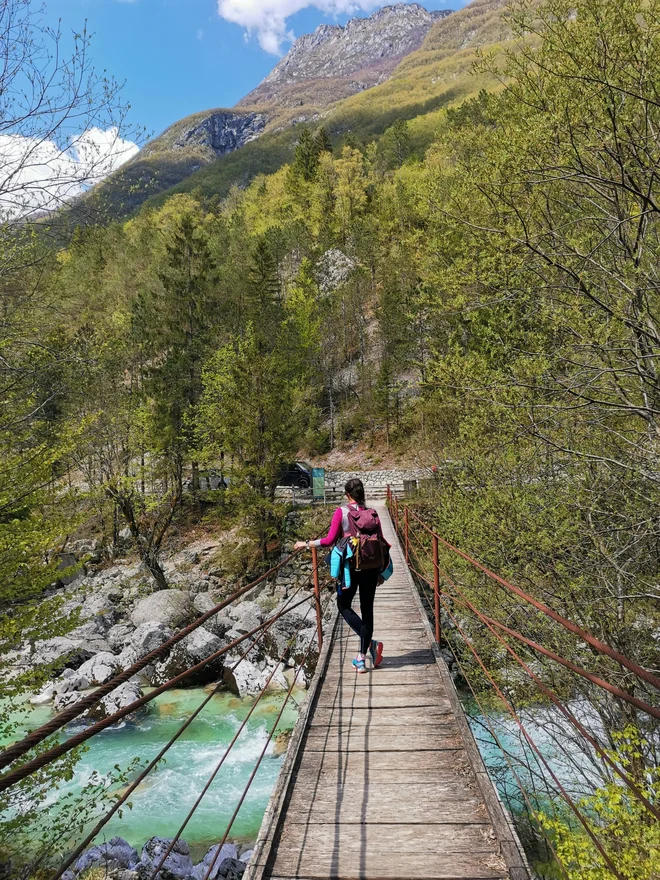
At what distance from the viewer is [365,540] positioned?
4262 mm

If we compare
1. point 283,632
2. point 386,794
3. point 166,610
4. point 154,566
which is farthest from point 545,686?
point 154,566

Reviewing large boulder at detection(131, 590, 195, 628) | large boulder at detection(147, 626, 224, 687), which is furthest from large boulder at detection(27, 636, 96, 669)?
large boulder at detection(147, 626, 224, 687)

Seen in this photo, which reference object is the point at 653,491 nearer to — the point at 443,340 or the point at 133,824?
the point at 133,824

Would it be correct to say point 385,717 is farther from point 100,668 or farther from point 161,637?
point 100,668

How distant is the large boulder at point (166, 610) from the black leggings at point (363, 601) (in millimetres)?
10693

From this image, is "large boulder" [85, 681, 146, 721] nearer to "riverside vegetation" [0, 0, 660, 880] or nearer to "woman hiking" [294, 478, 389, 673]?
"riverside vegetation" [0, 0, 660, 880]

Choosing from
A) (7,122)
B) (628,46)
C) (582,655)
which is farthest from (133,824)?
(628,46)

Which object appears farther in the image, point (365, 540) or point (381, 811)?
point (365, 540)

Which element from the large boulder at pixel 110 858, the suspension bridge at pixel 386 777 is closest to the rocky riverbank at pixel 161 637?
the large boulder at pixel 110 858

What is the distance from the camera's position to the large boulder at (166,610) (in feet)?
45.2

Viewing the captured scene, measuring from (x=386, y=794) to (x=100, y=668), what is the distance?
11107 mm

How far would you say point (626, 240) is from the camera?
5.13 meters

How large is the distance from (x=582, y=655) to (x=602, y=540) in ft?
5.66

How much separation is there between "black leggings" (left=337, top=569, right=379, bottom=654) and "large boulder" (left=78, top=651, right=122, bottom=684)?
9.39 metres
